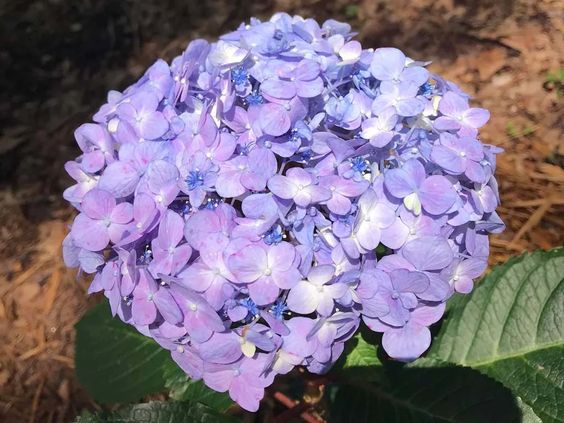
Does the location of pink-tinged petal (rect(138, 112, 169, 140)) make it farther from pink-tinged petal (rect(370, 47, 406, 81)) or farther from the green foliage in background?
the green foliage in background

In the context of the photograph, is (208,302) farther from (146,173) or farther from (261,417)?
(261,417)

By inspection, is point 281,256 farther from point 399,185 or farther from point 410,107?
point 410,107

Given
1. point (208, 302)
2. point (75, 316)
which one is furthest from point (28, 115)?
point (208, 302)

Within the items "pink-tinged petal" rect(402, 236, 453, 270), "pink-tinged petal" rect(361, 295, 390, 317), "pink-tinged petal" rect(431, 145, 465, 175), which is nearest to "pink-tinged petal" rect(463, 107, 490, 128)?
"pink-tinged petal" rect(431, 145, 465, 175)

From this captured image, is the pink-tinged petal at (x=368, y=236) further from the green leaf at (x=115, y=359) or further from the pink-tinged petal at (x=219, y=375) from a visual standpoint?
the green leaf at (x=115, y=359)

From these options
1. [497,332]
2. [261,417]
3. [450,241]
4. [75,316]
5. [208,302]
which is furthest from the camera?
[75,316]

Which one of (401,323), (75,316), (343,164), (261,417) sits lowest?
(75,316)
